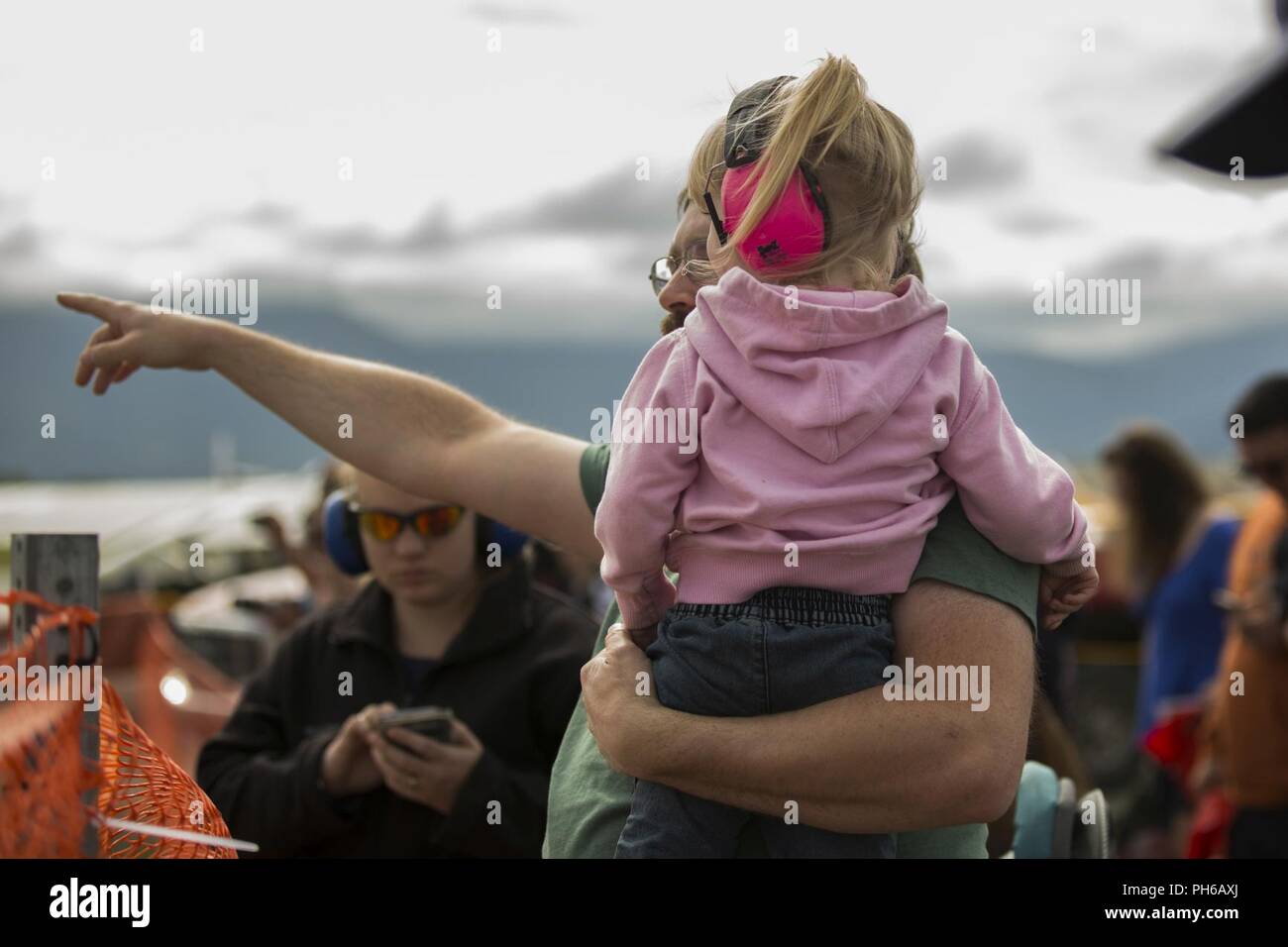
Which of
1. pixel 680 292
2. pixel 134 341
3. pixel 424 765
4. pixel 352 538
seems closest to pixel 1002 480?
pixel 680 292

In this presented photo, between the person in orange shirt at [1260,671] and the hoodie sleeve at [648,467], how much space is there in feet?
12.3

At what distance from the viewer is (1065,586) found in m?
2.07

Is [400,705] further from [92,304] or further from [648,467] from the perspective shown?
[648,467]

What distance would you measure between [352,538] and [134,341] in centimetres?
120

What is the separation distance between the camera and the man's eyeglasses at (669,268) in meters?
2.23

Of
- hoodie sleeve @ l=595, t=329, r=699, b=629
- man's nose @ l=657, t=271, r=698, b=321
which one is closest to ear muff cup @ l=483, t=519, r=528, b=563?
man's nose @ l=657, t=271, r=698, b=321

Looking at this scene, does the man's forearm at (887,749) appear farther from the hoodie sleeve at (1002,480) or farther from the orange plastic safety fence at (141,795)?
the orange plastic safety fence at (141,795)

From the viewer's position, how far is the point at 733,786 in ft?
6.18

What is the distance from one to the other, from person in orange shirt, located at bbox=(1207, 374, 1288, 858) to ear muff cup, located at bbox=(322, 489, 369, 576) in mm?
3319

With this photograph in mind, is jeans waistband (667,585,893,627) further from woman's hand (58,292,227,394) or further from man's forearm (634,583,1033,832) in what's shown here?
woman's hand (58,292,227,394)

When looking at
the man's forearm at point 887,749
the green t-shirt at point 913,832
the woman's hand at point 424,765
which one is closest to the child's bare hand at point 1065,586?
the green t-shirt at point 913,832

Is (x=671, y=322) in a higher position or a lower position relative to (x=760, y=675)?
higher

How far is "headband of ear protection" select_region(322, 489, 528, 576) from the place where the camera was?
3.58 meters
